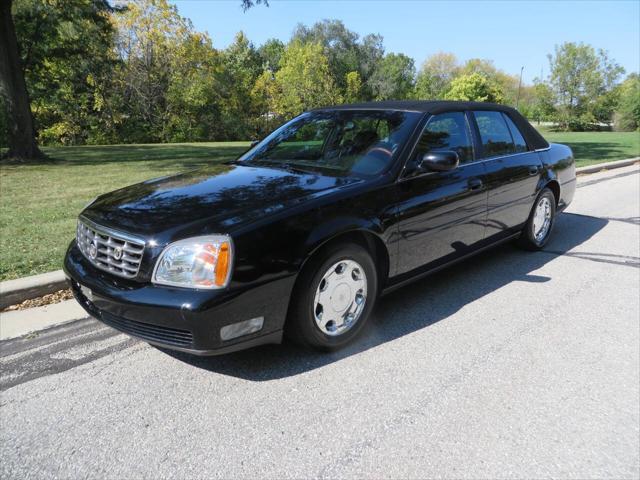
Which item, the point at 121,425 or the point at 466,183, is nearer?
the point at 121,425

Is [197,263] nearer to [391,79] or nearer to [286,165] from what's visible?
[286,165]

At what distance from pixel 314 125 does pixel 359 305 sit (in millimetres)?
1813

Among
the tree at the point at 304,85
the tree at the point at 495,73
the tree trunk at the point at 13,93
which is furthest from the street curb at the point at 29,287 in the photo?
the tree at the point at 495,73

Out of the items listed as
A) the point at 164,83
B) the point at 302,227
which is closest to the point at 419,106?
the point at 302,227

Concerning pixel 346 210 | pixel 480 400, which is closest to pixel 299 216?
pixel 346 210

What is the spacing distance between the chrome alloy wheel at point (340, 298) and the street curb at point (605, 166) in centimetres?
1061

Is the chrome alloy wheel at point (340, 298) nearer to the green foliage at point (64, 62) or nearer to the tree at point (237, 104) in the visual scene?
the green foliage at point (64, 62)

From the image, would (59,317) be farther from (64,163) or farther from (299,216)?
(64,163)

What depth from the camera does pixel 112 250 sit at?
2.84 meters

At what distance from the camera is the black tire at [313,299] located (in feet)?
9.44

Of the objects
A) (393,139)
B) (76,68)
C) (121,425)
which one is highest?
(76,68)

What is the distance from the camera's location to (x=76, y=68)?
31.3 meters

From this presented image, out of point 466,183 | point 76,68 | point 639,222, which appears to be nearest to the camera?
point 466,183

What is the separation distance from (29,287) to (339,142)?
2.73 m
